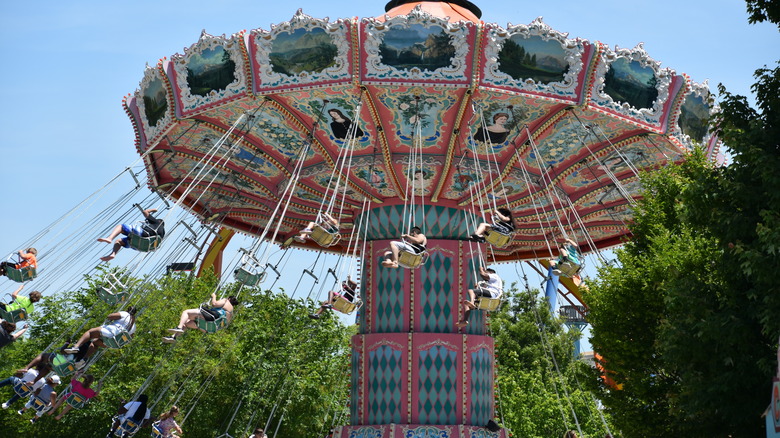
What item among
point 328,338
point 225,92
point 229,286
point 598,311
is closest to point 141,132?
point 225,92

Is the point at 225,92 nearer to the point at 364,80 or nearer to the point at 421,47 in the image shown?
the point at 364,80

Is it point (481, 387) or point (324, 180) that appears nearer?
point (481, 387)

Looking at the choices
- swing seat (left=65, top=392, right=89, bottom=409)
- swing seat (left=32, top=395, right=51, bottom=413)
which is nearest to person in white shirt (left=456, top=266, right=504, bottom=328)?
swing seat (left=65, top=392, right=89, bottom=409)

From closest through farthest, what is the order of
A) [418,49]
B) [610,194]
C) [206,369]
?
1. [418,49]
2. [610,194]
3. [206,369]

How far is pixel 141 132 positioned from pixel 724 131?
11.0 metres

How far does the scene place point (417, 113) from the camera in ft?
51.6

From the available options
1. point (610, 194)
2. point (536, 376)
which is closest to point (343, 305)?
point (610, 194)

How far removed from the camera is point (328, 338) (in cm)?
3100

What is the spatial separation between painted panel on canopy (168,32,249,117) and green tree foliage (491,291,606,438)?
939 centimetres

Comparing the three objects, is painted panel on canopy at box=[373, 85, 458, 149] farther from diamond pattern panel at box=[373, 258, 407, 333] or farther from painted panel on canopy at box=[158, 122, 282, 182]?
painted panel on canopy at box=[158, 122, 282, 182]

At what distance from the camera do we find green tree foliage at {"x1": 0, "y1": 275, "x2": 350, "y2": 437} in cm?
2700

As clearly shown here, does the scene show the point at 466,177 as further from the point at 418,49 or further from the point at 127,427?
the point at 127,427

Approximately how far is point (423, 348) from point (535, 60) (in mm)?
5799

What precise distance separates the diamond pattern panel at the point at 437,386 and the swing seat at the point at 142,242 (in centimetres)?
539
